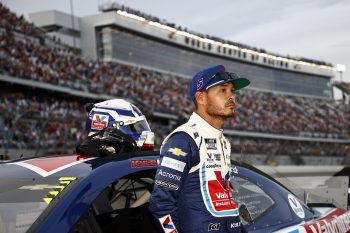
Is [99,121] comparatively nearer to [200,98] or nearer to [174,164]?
[200,98]

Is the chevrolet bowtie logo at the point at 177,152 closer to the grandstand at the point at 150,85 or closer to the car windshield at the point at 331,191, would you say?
the car windshield at the point at 331,191

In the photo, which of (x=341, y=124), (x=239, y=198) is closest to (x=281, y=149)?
(x=341, y=124)

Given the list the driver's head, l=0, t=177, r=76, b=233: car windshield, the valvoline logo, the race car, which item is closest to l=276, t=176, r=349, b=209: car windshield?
the race car

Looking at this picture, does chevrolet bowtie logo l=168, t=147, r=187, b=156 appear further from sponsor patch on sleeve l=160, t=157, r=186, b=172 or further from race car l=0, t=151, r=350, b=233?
race car l=0, t=151, r=350, b=233

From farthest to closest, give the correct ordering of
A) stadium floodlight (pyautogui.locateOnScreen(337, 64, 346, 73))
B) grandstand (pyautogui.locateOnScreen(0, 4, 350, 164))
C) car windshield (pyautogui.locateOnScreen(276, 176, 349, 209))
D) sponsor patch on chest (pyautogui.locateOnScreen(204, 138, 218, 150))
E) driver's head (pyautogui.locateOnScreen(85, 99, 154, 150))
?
1. stadium floodlight (pyautogui.locateOnScreen(337, 64, 346, 73))
2. grandstand (pyautogui.locateOnScreen(0, 4, 350, 164))
3. car windshield (pyautogui.locateOnScreen(276, 176, 349, 209))
4. driver's head (pyautogui.locateOnScreen(85, 99, 154, 150))
5. sponsor patch on chest (pyautogui.locateOnScreen(204, 138, 218, 150))

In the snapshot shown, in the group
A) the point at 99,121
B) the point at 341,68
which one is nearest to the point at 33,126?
the point at 99,121

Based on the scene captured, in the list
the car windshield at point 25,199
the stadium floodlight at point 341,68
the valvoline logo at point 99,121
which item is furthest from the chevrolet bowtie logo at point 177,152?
the stadium floodlight at point 341,68

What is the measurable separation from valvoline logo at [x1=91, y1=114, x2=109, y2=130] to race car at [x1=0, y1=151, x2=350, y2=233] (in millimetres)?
610

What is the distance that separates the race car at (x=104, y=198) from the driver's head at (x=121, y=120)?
19.3 inches

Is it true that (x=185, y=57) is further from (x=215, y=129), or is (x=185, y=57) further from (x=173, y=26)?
(x=215, y=129)

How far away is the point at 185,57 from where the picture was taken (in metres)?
54.4

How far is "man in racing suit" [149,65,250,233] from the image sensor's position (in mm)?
2244

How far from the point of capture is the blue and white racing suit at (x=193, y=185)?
7.32ft

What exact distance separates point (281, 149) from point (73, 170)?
36.5 metres
